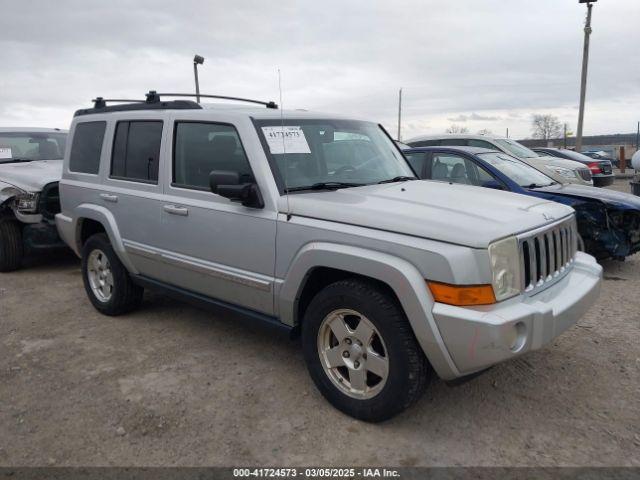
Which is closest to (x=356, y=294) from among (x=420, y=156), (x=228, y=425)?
(x=228, y=425)

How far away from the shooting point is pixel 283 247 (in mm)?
3303

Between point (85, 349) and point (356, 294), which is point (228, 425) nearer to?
point (356, 294)

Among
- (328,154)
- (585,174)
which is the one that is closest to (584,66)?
(585,174)

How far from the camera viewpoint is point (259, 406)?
10.9 ft

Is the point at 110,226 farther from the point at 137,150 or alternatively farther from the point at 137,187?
the point at 137,150

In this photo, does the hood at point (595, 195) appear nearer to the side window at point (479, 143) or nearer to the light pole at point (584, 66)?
the side window at point (479, 143)

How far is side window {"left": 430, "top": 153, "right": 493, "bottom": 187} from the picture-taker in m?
6.56

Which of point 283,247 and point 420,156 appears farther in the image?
point 420,156

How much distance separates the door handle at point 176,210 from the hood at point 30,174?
335cm

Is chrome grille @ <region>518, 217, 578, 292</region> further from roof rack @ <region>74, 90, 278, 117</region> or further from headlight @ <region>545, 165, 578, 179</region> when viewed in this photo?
headlight @ <region>545, 165, 578, 179</region>

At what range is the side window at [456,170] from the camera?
6562 millimetres

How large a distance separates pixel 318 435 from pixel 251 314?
995mm

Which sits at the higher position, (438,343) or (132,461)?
(438,343)

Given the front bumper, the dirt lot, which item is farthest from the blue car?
the front bumper
